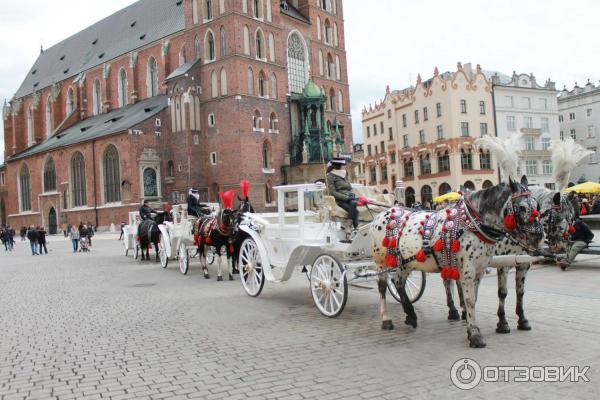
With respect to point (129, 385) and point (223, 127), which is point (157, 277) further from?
point (223, 127)

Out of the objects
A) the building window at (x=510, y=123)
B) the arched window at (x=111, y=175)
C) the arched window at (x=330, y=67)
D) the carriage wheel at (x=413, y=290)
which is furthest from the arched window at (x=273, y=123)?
the carriage wheel at (x=413, y=290)

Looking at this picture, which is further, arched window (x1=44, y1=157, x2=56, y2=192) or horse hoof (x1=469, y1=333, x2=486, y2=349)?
arched window (x1=44, y1=157, x2=56, y2=192)

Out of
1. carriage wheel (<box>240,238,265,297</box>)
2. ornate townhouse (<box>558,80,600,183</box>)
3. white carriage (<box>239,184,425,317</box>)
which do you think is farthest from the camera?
ornate townhouse (<box>558,80,600,183</box>)

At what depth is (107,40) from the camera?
57.0m

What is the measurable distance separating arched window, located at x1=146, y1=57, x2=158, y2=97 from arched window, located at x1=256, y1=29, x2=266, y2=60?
486 inches

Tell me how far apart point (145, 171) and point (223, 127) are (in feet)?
23.5

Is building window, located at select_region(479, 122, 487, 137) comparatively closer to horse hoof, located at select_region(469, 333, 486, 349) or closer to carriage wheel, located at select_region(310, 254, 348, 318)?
carriage wheel, located at select_region(310, 254, 348, 318)

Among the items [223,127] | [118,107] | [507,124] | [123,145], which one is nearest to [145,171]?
[123,145]

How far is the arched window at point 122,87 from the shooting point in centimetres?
5203

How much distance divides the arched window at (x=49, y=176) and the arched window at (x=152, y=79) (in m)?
A: 11.5

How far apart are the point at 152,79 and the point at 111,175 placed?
10683 mm

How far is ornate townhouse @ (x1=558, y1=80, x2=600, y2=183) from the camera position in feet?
210

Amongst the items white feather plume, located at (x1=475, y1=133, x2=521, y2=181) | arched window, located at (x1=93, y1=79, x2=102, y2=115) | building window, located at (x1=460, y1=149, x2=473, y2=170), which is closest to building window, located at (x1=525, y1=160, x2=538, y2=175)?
building window, located at (x1=460, y1=149, x2=473, y2=170)

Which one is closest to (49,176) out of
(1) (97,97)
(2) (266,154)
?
(1) (97,97)
